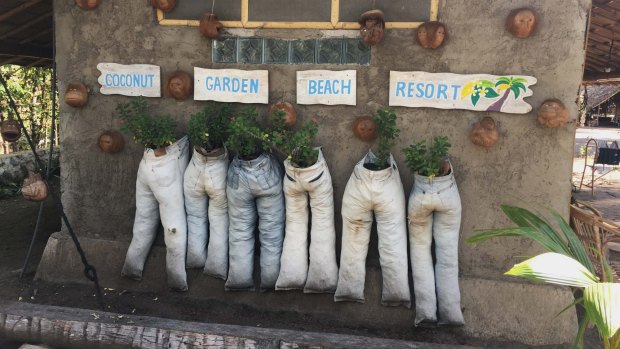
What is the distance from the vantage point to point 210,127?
3346 mm

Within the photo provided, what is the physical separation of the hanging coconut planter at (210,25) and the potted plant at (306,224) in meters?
0.72

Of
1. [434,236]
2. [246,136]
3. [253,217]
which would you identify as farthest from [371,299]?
[246,136]

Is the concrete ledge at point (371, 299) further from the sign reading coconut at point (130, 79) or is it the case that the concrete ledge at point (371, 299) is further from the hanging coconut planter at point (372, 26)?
the hanging coconut planter at point (372, 26)

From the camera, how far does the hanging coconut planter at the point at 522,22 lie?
9.75ft

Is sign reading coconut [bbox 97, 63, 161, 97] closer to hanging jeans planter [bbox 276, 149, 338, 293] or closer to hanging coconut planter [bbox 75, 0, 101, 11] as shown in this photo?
hanging coconut planter [bbox 75, 0, 101, 11]

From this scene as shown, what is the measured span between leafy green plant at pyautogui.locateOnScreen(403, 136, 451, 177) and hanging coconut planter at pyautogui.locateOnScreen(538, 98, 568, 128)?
0.64m

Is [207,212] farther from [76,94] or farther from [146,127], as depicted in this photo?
[76,94]

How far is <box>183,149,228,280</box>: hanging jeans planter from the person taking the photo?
11.0ft

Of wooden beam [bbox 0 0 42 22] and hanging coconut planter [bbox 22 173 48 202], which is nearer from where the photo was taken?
hanging coconut planter [bbox 22 173 48 202]

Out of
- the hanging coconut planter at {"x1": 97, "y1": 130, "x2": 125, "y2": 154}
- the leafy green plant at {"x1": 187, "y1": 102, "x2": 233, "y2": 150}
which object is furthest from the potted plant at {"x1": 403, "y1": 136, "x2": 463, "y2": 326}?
the hanging coconut planter at {"x1": 97, "y1": 130, "x2": 125, "y2": 154}

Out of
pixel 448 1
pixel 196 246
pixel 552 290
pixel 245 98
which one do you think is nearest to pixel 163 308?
pixel 196 246

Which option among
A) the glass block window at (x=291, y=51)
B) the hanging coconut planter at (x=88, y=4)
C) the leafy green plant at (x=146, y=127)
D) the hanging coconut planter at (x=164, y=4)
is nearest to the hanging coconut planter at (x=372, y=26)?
the glass block window at (x=291, y=51)

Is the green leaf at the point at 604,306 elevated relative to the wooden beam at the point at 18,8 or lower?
lower

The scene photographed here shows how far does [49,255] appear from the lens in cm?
385
